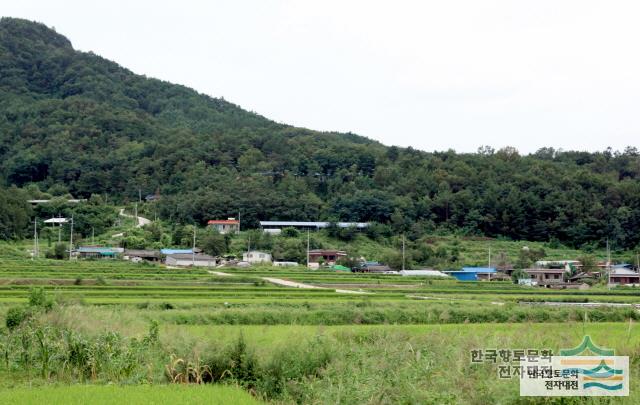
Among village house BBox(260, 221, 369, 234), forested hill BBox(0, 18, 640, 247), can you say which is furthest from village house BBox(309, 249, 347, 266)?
forested hill BBox(0, 18, 640, 247)

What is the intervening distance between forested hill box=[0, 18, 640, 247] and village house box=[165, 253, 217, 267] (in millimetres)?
13404

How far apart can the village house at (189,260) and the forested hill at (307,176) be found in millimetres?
13404

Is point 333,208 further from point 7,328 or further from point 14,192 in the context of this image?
point 7,328

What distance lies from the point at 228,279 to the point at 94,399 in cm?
2465

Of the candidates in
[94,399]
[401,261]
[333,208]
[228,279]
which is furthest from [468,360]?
[333,208]

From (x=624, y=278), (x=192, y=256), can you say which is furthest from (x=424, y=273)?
(x=192, y=256)

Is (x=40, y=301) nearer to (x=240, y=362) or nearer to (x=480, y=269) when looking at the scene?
(x=240, y=362)

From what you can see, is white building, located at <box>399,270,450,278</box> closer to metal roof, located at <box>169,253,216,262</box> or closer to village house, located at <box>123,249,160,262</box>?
metal roof, located at <box>169,253,216,262</box>

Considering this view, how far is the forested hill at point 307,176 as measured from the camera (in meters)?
61.7

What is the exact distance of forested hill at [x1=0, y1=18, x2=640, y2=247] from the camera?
61.7 metres

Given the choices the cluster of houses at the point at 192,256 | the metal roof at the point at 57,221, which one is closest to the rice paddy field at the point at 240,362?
the cluster of houses at the point at 192,256

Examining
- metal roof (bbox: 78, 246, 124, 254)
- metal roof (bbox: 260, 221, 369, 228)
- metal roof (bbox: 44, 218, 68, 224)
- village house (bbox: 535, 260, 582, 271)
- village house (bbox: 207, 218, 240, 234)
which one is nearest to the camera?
metal roof (bbox: 78, 246, 124, 254)

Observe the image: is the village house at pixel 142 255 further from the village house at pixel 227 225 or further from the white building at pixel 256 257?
the village house at pixel 227 225

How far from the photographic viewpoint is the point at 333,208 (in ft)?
209
